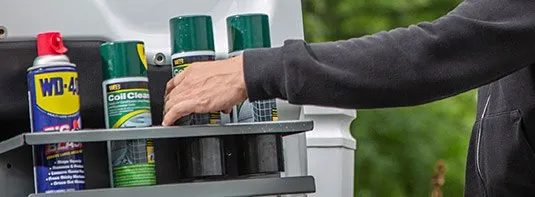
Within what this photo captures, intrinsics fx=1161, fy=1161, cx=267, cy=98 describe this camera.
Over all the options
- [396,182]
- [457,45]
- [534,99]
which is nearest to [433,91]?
[457,45]

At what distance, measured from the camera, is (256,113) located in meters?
1.76

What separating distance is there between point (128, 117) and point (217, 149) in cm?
15

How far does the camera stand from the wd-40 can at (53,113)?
166 centimetres

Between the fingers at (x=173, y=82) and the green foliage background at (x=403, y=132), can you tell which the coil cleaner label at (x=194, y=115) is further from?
the green foliage background at (x=403, y=132)

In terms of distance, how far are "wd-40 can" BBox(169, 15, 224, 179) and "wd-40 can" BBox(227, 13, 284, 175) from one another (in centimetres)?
4

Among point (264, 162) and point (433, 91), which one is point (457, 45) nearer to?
point (433, 91)

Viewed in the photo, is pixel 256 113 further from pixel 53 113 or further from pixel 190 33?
pixel 53 113

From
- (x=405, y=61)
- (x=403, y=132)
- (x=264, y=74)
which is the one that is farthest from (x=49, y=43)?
(x=403, y=132)

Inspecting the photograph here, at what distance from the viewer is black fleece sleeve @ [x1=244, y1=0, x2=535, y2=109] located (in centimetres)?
162

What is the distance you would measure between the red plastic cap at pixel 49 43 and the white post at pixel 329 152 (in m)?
0.56

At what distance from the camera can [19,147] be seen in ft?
5.60

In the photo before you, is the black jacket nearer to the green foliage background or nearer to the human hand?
the human hand

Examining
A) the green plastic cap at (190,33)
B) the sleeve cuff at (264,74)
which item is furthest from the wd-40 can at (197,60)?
the sleeve cuff at (264,74)

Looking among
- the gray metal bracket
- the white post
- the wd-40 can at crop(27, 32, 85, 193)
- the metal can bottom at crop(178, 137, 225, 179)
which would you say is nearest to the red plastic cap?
the wd-40 can at crop(27, 32, 85, 193)
